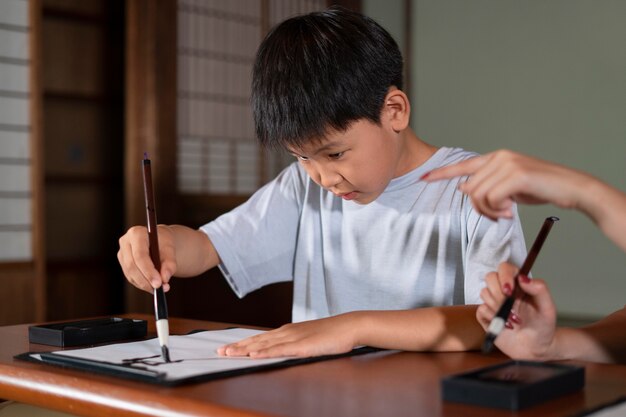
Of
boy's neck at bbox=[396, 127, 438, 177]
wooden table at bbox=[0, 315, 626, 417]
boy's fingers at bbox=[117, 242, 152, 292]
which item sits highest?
boy's neck at bbox=[396, 127, 438, 177]

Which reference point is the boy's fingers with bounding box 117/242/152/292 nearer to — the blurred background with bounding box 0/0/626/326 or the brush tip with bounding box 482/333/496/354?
the brush tip with bounding box 482/333/496/354

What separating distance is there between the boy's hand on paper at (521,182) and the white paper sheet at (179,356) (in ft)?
1.19

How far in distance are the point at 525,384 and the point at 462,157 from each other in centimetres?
88

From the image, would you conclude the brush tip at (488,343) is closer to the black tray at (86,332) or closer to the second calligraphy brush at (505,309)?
the second calligraphy brush at (505,309)

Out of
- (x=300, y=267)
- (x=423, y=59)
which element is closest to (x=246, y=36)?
(x=423, y=59)

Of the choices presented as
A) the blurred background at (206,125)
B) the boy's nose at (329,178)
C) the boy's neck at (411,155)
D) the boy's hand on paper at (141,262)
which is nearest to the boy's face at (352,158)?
the boy's nose at (329,178)

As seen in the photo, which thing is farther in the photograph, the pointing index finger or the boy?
the boy

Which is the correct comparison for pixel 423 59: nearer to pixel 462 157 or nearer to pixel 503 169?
pixel 462 157

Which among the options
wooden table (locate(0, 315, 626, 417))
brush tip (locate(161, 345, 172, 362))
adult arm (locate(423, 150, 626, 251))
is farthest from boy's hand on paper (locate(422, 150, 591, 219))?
brush tip (locate(161, 345, 172, 362))

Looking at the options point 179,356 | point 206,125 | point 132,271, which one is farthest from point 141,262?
point 206,125

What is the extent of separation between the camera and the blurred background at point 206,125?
13.9 ft

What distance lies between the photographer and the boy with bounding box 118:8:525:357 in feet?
4.24

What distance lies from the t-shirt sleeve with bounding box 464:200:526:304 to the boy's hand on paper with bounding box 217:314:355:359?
29 cm

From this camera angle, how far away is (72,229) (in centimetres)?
471
